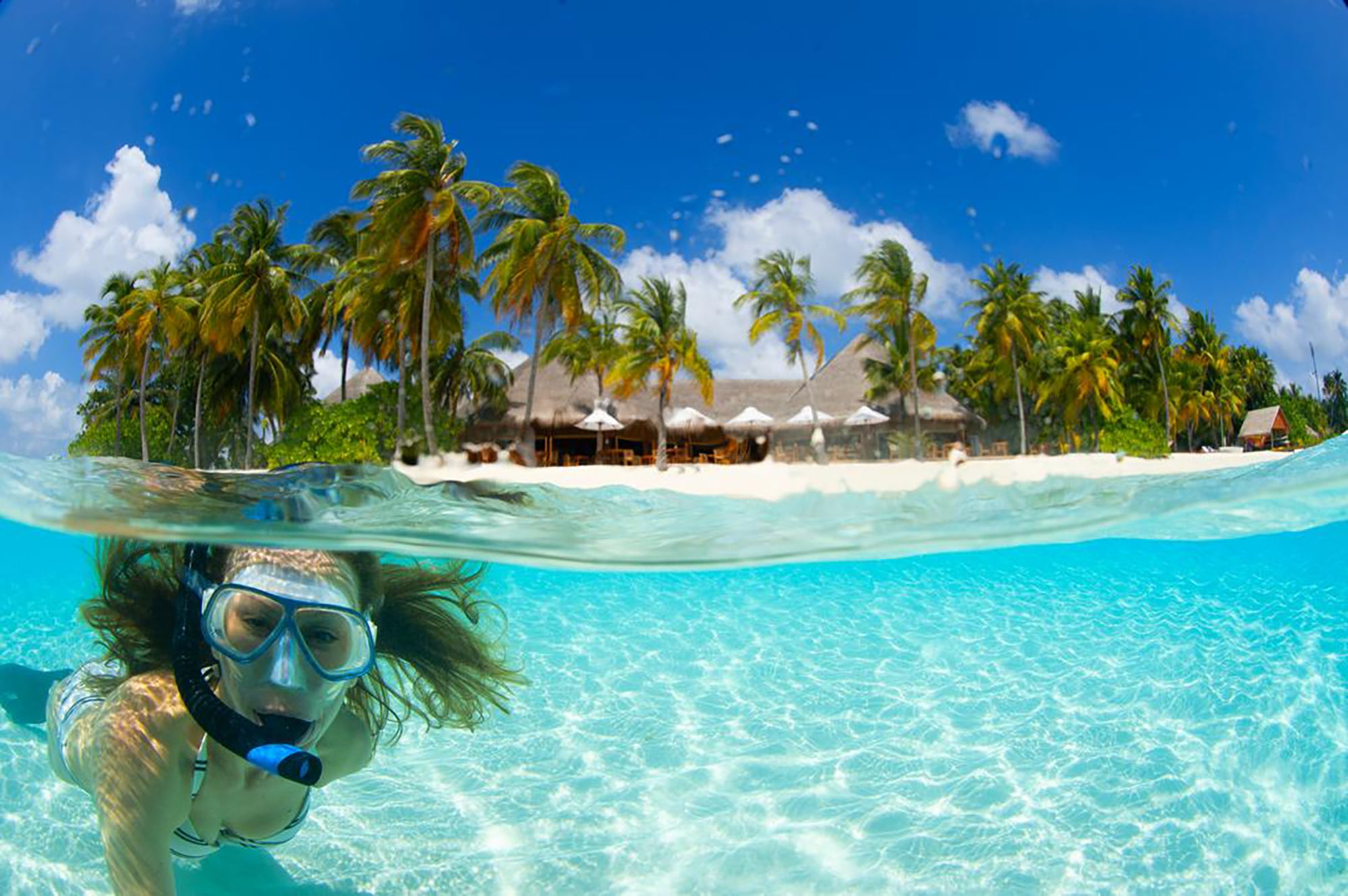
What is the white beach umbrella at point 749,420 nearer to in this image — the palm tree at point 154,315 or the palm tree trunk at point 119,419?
the palm tree at point 154,315

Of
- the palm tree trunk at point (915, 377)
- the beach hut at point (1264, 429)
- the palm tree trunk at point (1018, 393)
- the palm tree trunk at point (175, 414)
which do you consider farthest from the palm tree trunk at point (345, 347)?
the beach hut at point (1264, 429)

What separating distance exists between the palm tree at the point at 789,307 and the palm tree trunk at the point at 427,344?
1031 millimetres

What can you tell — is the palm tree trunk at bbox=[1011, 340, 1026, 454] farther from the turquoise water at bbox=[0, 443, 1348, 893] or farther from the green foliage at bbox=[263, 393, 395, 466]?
the green foliage at bbox=[263, 393, 395, 466]

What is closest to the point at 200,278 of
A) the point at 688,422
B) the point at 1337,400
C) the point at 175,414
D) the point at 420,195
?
the point at 175,414

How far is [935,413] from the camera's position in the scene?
275 centimetres

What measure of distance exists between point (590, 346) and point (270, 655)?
172 cm

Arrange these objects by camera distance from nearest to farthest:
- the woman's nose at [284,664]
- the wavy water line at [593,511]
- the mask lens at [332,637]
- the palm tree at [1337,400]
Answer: the woman's nose at [284,664] < the mask lens at [332,637] < the palm tree at [1337,400] < the wavy water line at [593,511]

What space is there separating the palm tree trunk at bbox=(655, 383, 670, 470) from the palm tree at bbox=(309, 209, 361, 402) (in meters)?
1.09

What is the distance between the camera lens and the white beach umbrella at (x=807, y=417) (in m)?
2.59

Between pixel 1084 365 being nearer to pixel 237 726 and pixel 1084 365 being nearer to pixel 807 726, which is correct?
pixel 807 726

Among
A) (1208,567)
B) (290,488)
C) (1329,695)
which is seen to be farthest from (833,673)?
(1208,567)

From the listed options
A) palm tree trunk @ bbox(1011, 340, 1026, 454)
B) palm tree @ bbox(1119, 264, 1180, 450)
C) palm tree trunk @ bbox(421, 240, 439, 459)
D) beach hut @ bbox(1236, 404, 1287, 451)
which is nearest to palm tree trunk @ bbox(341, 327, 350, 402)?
palm tree trunk @ bbox(421, 240, 439, 459)

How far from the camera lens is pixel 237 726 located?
263cm

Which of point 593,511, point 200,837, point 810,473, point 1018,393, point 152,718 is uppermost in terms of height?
point 1018,393
